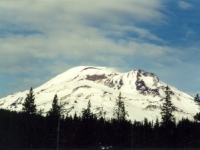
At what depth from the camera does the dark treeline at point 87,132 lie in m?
115

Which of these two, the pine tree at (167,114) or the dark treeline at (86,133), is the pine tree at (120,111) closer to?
→ the dark treeline at (86,133)

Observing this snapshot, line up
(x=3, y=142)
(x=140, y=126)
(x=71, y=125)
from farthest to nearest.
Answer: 1. (x=140, y=126)
2. (x=71, y=125)
3. (x=3, y=142)

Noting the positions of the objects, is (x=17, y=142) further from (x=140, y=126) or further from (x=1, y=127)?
(x=140, y=126)

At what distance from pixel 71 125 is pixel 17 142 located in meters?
17.6

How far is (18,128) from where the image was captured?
114 m

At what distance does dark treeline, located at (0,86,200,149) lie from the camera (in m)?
115

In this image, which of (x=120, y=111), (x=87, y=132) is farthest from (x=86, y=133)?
(x=120, y=111)

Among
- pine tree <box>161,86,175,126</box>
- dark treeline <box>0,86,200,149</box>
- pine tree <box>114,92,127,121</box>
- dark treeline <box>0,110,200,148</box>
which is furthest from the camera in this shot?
pine tree <box>114,92,127,121</box>

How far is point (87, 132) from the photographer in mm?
123125

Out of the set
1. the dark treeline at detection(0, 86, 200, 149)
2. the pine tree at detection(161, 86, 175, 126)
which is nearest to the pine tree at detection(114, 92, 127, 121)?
the dark treeline at detection(0, 86, 200, 149)

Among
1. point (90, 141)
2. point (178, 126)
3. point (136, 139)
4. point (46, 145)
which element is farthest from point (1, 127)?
point (178, 126)

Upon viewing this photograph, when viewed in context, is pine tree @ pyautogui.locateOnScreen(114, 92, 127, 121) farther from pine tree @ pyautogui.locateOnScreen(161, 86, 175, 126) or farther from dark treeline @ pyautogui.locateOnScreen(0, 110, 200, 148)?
pine tree @ pyautogui.locateOnScreen(161, 86, 175, 126)

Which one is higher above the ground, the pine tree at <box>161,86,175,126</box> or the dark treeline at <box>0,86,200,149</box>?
the pine tree at <box>161,86,175,126</box>

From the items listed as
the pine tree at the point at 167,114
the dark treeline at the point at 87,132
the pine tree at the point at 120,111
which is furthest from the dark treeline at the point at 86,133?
the pine tree at the point at 120,111
